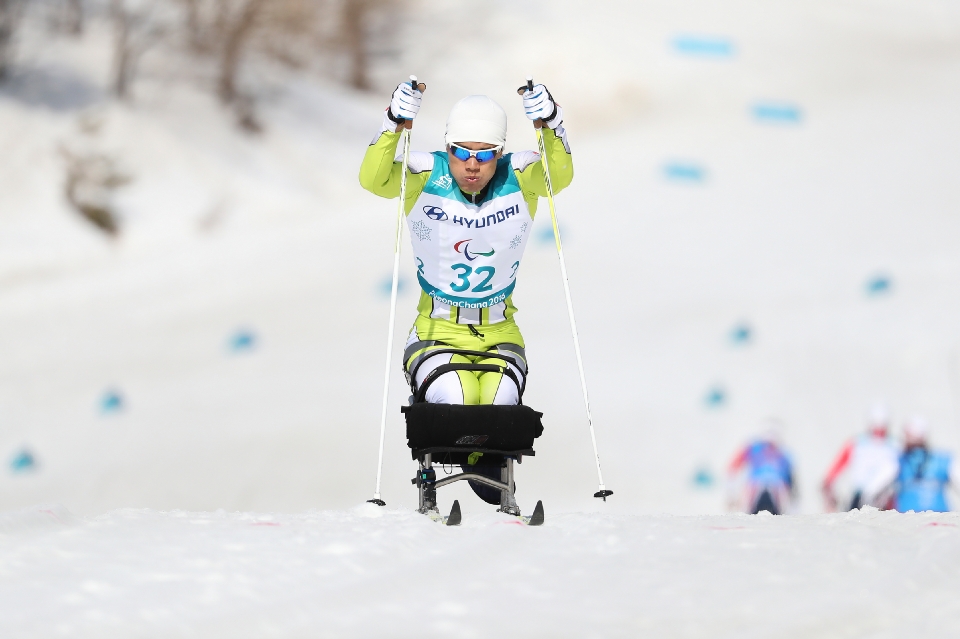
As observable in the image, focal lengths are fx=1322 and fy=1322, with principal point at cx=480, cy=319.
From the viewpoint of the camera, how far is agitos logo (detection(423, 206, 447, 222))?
5457mm

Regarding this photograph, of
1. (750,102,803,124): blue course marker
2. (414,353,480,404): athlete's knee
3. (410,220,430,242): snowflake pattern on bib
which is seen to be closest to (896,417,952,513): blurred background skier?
(414,353,480,404): athlete's knee

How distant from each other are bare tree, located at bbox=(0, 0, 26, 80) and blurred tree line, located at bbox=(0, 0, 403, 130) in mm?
20

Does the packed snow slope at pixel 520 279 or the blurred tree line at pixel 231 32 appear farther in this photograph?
the blurred tree line at pixel 231 32

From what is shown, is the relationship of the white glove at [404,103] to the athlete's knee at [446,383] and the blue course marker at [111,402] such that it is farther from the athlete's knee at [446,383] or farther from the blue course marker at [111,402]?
the blue course marker at [111,402]

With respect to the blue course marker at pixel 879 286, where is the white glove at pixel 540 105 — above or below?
below

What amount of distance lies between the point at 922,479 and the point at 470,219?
16.1 ft

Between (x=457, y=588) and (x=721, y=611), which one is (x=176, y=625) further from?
(x=721, y=611)

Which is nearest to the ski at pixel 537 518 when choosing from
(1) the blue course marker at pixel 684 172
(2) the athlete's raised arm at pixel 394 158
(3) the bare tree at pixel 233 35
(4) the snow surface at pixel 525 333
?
(4) the snow surface at pixel 525 333

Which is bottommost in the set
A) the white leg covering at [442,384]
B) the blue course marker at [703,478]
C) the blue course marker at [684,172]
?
the white leg covering at [442,384]

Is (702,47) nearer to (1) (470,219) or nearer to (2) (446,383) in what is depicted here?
(1) (470,219)

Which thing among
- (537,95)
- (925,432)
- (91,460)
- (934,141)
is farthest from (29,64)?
(537,95)

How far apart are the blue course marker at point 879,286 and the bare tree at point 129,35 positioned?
14.9 metres

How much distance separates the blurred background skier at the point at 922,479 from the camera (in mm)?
8906

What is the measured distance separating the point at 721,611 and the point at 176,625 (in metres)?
1.48
